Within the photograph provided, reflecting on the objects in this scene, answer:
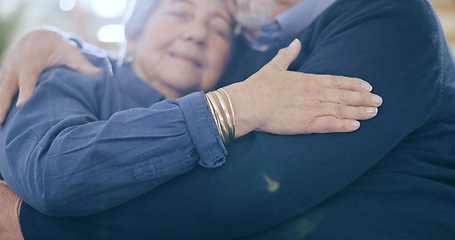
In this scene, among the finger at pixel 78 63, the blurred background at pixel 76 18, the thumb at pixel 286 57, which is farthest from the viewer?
the blurred background at pixel 76 18

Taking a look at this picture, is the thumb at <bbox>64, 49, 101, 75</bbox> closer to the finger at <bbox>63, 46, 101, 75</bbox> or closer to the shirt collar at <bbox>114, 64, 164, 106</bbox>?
the finger at <bbox>63, 46, 101, 75</bbox>

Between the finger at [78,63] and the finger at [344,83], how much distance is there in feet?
2.53

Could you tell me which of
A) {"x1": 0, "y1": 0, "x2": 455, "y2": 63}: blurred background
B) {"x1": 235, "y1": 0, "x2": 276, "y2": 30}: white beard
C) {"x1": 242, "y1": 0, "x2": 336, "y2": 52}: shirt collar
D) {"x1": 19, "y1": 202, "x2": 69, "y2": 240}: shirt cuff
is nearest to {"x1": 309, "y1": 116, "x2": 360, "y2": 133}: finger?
{"x1": 242, "y1": 0, "x2": 336, "y2": 52}: shirt collar

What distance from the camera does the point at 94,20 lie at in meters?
4.11

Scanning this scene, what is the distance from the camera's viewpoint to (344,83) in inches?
29.0

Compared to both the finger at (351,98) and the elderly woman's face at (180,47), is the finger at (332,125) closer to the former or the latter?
the finger at (351,98)

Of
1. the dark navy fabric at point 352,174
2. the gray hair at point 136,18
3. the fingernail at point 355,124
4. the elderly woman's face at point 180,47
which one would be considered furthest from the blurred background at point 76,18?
the fingernail at point 355,124

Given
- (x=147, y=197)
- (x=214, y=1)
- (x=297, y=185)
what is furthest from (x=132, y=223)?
(x=214, y=1)

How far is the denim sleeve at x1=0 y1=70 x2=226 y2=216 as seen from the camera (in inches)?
26.7

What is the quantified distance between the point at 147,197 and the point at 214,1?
83 cm

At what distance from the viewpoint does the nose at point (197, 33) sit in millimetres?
1224

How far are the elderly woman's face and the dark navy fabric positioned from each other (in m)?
0.53

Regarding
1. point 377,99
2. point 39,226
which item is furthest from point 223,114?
point 39,226

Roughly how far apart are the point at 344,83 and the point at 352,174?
0.20 meters
